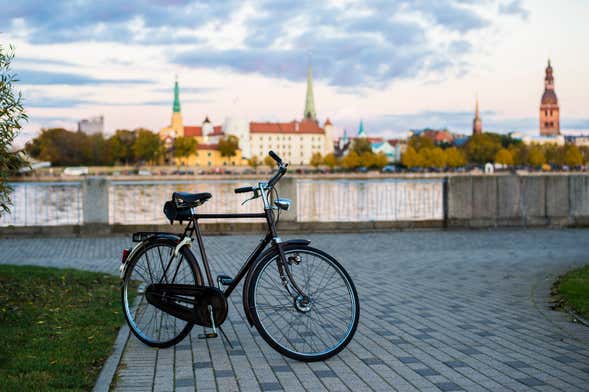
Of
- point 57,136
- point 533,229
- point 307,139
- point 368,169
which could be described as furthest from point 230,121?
point 533,229

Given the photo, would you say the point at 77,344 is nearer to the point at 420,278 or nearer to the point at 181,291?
the point at 181,291

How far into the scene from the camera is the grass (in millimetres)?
4789

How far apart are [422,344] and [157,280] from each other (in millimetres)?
2123

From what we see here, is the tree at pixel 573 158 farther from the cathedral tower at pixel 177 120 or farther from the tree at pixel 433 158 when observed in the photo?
the cathedral tower at pixel 177 120

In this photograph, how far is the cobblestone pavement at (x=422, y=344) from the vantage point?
472 cm

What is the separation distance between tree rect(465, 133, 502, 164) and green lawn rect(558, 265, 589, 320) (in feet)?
465

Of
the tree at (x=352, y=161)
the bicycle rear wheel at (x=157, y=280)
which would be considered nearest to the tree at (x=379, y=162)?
the tree at (x=352, y=161)

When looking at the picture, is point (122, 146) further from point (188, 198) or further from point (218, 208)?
point (188, 198)

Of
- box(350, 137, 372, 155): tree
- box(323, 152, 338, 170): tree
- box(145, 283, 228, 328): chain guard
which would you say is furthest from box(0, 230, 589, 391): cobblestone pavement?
box(350, 137, 372, 155): tree

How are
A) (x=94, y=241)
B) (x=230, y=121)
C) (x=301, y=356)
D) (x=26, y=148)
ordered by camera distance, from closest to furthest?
1. (x=301, y=356)
2. (x=26, y=148)
3. (x=94, y=241)
4. (x=230, y=121)

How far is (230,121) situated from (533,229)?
17416 cm

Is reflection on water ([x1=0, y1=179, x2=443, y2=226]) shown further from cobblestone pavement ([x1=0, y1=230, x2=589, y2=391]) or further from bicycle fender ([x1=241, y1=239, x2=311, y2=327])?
bicycle fender ([x1=241, y1=239, x2=311, y2=327])

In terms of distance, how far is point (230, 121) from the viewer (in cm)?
18888

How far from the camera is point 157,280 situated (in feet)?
18.9
